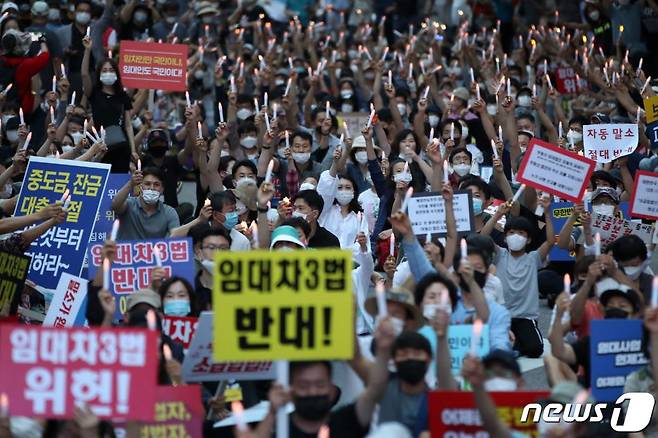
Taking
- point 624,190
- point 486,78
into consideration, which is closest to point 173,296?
point 624,190

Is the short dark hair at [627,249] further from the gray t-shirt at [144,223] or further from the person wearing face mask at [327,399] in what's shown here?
the gray t-shirt at [144,223]

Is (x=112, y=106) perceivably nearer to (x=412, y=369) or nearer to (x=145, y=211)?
(x=145, y=211)

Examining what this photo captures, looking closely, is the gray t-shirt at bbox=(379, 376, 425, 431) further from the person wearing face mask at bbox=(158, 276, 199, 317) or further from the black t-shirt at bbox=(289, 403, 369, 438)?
the person wearing face mask at bbox=(158, 276, 199, 317)

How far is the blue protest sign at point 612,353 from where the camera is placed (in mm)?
8836

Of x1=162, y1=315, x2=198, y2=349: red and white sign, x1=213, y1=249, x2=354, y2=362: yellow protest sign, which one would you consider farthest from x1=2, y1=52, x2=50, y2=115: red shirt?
x1=213, y1=249, x2=354, y2=362: yellow protest sign

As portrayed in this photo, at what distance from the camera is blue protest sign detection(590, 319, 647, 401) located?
884cm

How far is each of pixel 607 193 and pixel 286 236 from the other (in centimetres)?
380

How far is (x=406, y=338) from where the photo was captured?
7.82 meters

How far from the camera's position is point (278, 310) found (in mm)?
7328

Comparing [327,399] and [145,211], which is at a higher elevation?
[145,211]

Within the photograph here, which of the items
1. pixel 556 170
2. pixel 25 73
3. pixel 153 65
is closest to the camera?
pixel 556 170

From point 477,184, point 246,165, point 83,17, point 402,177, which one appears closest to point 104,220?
point 246,165

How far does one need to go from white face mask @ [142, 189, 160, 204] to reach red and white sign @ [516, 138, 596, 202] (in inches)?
110

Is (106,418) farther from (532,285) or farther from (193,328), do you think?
(532,285)
